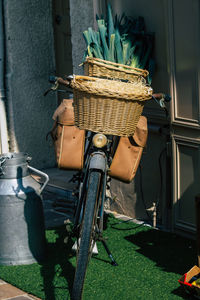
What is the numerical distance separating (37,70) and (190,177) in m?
3.42

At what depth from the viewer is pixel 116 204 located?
632cm

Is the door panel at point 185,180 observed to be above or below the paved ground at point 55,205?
above

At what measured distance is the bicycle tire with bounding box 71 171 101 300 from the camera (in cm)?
371

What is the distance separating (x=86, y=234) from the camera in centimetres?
384

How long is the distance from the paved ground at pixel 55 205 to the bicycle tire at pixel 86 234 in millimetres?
731

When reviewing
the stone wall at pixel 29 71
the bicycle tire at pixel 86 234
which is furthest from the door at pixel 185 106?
the stone wall at pixel 29 71

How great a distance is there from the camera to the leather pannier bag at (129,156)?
4871 mm

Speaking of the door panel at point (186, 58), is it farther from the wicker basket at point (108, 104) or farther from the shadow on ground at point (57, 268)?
the shadow on ground at point (57, 268)

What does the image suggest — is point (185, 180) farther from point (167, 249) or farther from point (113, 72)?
point (113, 72)

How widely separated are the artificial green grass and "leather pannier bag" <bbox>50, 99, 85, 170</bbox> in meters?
0.83

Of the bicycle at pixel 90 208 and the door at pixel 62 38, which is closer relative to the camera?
the bicycle at pixel 90 208

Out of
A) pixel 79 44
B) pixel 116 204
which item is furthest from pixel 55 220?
pixel 79 44

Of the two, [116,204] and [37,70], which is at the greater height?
[37,70]

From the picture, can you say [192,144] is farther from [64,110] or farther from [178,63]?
[64,110]
